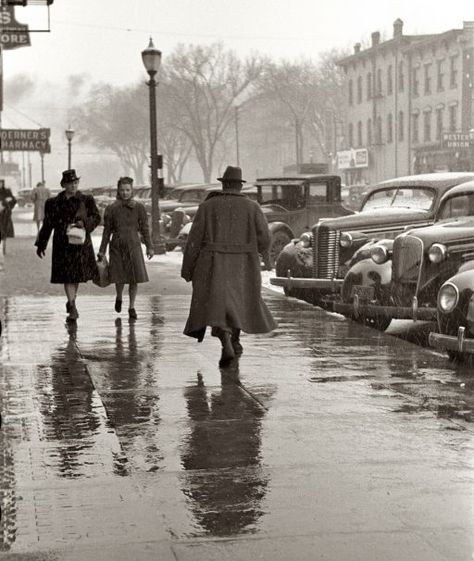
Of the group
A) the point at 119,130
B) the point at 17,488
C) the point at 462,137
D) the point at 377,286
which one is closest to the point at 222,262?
the point at 377,286

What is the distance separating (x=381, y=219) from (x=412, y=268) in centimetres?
330

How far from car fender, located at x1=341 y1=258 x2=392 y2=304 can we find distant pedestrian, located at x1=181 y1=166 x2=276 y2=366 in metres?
2.96

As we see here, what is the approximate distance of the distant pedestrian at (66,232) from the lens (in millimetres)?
12453

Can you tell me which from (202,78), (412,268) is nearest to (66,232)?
(412,268)

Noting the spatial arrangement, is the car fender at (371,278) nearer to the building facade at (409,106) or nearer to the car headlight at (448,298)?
the car headlight at (448,298)

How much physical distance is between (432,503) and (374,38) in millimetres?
73673

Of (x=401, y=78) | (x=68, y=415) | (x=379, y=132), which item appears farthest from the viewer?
(x=379, y=132)

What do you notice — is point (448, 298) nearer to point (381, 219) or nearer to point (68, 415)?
point (68, 415)

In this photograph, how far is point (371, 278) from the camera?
41.5 ft

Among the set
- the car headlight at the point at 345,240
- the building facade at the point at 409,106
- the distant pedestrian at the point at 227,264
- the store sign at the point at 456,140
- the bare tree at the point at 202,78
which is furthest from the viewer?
the bare tree at the point at 202,78

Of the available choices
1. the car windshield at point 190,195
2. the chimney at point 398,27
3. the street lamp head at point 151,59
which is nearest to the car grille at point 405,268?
the street lamp head at point 151,59

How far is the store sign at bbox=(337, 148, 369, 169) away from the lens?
79.1m

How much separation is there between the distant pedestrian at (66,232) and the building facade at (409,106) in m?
→ 49.1

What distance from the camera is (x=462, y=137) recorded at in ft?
206
